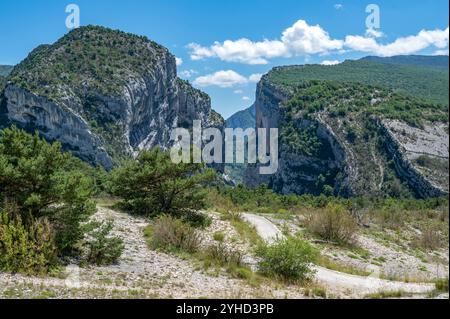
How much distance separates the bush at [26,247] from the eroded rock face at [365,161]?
5898cm

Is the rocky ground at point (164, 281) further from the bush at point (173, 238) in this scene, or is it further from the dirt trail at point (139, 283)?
the bush at point (173, 238)

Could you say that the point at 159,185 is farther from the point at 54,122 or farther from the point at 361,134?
the point at 54,122

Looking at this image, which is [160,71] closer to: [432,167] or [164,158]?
[432,167]

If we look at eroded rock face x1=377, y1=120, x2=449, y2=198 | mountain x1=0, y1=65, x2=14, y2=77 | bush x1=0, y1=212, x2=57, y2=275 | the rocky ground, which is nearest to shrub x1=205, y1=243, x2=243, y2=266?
the rocky ground

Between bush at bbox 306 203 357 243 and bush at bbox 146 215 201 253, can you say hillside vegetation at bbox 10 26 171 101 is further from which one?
bush at bbox 146 215 201 253

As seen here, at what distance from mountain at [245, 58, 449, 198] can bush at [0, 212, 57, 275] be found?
6025 cm

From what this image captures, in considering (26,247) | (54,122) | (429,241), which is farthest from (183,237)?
(54,122)

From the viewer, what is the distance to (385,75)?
141 m

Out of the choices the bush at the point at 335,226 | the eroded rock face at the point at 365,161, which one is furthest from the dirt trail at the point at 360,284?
the eroded rock face at the point at 365,161

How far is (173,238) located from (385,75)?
13991 cm

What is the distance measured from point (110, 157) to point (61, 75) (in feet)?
74.9

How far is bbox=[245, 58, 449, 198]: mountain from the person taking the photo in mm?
81000

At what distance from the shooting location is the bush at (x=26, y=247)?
34.6 feet
